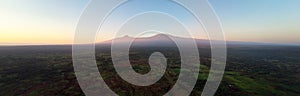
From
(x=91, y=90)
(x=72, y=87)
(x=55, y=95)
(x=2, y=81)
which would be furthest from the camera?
(x=2, y=81)

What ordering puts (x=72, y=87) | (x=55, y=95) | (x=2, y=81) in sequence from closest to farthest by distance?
(x=55, y=95)
(x=72, y=87)
(x=2, y=81)

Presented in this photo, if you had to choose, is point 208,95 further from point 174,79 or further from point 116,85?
point 116,85

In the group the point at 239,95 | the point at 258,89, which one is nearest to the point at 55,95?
the point at 239,95

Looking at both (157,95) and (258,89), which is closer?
(157,95)

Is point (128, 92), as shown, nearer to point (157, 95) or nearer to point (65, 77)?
point (157, 95)

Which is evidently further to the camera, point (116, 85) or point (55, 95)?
point (116, 85)

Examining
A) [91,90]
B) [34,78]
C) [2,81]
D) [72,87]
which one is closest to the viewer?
[91,90]

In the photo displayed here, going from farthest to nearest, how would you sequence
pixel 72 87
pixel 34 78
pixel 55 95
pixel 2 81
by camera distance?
pixel 34 78 < pixel 2 81 < pixel 72 87 < pixel 55 95

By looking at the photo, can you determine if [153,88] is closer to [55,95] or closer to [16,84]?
[55,95]

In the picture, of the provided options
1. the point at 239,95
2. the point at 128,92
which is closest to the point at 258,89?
the point at 239,95
